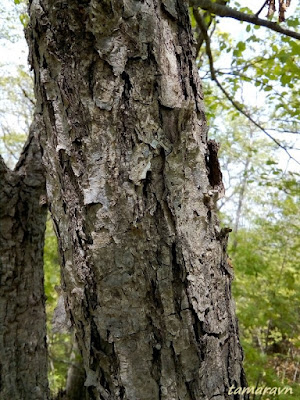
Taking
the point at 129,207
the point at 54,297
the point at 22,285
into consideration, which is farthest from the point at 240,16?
the point at 54,297

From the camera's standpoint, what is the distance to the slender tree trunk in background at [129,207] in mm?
744

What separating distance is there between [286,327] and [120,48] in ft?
15.7

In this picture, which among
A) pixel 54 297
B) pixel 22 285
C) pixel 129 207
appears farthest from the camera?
pixel 54 297

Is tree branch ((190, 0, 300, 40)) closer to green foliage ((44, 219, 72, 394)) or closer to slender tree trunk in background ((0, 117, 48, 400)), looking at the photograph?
slender tree trunk in background ((0, 117, 48, 400))

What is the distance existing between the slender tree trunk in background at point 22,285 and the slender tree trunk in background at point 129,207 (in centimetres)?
135

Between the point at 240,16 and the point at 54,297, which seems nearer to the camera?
the point at 240,16

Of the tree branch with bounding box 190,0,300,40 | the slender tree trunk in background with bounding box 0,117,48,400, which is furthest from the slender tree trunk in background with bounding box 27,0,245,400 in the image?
the tree branch with bounding box 190,0,300,40

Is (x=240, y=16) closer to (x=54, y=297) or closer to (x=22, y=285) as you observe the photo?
(x=22, y=285)

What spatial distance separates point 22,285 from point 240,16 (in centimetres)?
222

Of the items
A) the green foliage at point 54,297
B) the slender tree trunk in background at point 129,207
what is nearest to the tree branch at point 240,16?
the slender tree trunk in background at point 129,207

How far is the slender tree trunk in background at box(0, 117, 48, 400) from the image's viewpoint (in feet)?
6.45

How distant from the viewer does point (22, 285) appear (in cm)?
204

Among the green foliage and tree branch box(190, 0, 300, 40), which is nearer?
tree branch box(190, 0, 300, 40)

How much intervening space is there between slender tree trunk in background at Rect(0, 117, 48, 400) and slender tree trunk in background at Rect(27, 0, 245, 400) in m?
1.35
